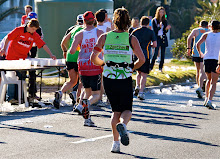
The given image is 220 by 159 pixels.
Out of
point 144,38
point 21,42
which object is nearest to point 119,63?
point 21,42

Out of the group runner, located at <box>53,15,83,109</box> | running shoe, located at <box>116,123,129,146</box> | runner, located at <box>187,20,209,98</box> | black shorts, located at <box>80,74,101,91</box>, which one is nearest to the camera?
running shoe, located at <box>116,123,129,146</box>

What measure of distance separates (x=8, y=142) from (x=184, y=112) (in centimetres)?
479

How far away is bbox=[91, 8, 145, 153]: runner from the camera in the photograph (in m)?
8.17

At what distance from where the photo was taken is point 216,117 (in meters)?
11.8

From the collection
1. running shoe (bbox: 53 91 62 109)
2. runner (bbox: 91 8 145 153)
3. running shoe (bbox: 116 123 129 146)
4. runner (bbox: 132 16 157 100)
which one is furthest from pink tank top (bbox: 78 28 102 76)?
runner (bbox: 132 16 157 100)

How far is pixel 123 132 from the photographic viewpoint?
781 cm

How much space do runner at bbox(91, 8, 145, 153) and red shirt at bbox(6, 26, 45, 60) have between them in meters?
4.72

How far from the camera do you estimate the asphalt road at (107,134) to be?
818 centimetres

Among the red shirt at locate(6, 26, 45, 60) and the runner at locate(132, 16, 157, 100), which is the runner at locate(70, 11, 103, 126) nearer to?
the red shirt at locate(6, 26, 45, 60)

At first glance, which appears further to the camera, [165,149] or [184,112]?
[184,112]

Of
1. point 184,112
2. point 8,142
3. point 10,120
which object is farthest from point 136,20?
point 8,142

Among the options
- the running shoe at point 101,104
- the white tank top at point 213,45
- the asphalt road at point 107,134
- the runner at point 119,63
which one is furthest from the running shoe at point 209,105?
the runner at point 119,63

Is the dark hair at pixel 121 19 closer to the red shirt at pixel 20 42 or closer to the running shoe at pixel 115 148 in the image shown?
the running shoe at pixel 115 148

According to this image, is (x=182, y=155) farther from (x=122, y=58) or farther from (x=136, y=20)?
(x=136, y=20)
